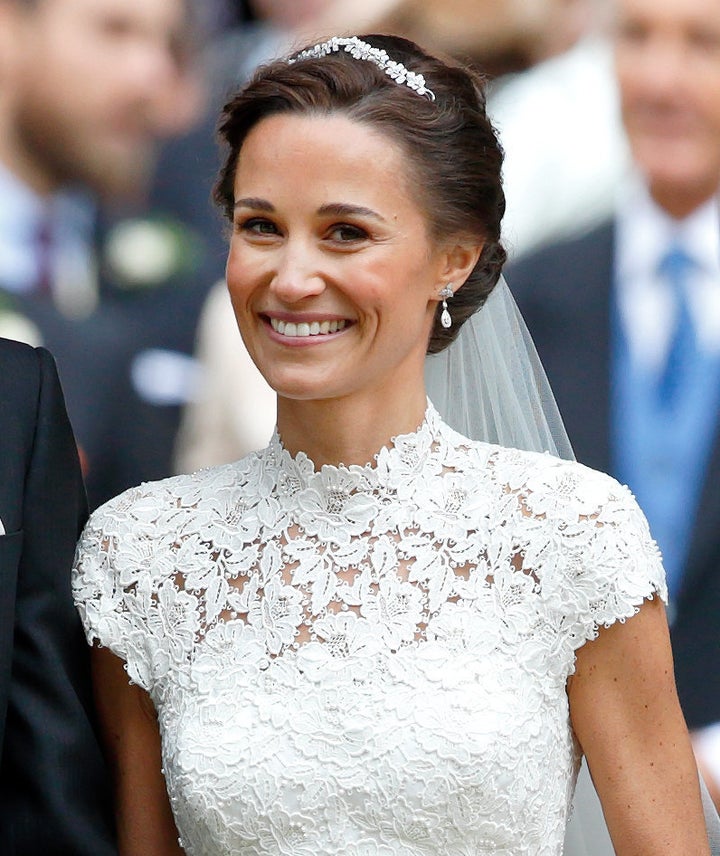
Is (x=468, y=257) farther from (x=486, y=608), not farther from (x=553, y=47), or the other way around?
(x=553, y=47)

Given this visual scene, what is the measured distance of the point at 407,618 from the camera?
2.22 metres

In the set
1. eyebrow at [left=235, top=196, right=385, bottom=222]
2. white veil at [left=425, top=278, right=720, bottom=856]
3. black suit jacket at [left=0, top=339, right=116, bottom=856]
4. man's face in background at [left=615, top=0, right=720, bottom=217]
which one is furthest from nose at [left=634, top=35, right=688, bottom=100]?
black suit jacket at [left=0, top=339, right=116, bottom=856]

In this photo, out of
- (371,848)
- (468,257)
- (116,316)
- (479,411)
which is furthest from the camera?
(116,316)

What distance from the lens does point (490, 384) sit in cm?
267

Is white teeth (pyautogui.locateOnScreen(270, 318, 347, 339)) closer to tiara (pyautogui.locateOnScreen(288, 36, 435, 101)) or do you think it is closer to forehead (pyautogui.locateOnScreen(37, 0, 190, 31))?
tiara (pyautogui.locateOnScreen(288, 36, 435, 101))

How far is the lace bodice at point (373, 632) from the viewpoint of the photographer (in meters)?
2.14

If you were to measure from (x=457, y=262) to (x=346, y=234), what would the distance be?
229 mm

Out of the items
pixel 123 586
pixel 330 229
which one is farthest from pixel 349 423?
pixel 123 586

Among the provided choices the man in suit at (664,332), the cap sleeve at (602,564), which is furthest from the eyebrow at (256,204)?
the man in suit at (664,332)

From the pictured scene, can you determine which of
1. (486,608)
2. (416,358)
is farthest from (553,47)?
(486,608)

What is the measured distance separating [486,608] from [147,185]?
1.62 metres

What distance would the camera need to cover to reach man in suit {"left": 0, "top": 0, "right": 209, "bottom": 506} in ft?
11.2

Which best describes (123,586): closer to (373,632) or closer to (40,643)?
(40,643)

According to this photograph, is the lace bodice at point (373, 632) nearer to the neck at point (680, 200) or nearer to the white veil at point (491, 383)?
the white veil at point (491, 383)
